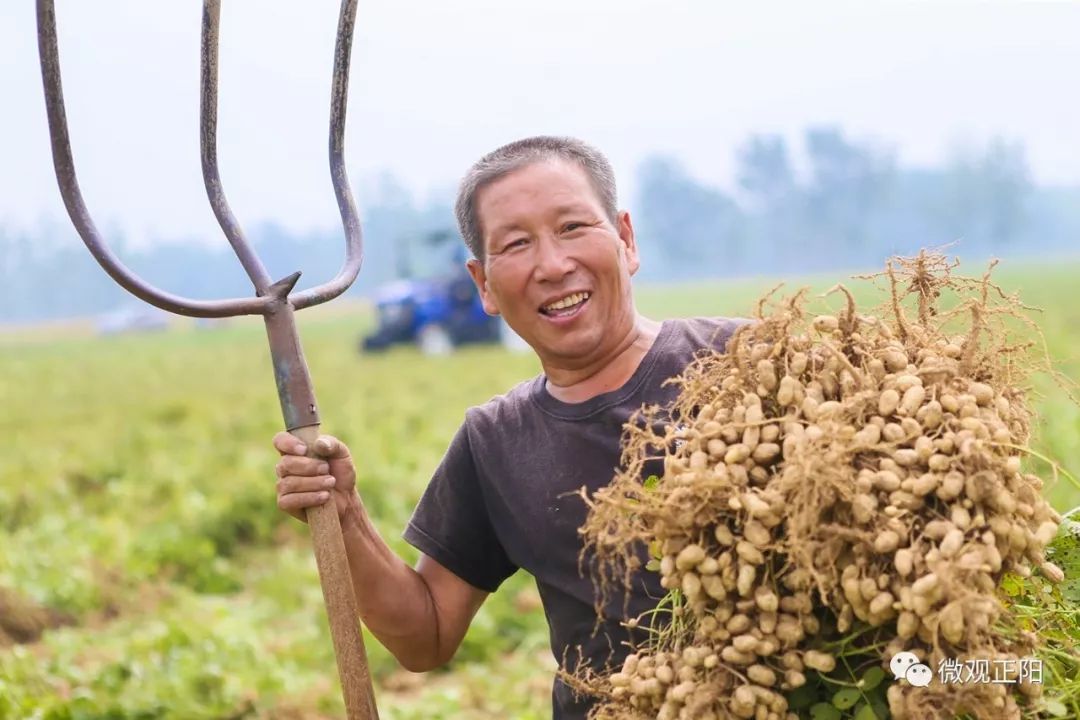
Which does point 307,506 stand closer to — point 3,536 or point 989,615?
point 989,615

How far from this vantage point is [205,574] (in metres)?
8.07

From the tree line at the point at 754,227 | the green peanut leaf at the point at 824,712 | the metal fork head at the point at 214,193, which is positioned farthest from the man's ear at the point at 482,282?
the tree line at the point at 754,227

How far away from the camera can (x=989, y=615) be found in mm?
1562

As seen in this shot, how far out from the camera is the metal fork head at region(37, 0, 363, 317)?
2.16 m

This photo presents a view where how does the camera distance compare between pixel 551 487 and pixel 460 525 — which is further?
pixel 460 525

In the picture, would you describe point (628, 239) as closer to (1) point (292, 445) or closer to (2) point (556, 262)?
(2) point (556, 262)

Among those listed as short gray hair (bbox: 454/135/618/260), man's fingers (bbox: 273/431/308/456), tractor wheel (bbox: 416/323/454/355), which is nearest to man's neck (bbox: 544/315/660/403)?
short gray hair (bbox: 454/135/618/260)

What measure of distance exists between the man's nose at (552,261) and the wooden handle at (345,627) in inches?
25.9

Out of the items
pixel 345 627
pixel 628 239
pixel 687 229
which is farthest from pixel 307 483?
pixel 687 229

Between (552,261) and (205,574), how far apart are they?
248 inches

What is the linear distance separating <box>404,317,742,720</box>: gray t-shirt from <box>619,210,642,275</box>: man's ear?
162mm

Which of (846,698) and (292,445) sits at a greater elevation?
(292,445)

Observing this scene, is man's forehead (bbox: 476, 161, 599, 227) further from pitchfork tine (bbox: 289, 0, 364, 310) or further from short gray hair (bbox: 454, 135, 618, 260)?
pitchfork tine (bbox: 289, 0, 364, 310)

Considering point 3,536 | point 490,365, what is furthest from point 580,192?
point 490,365
